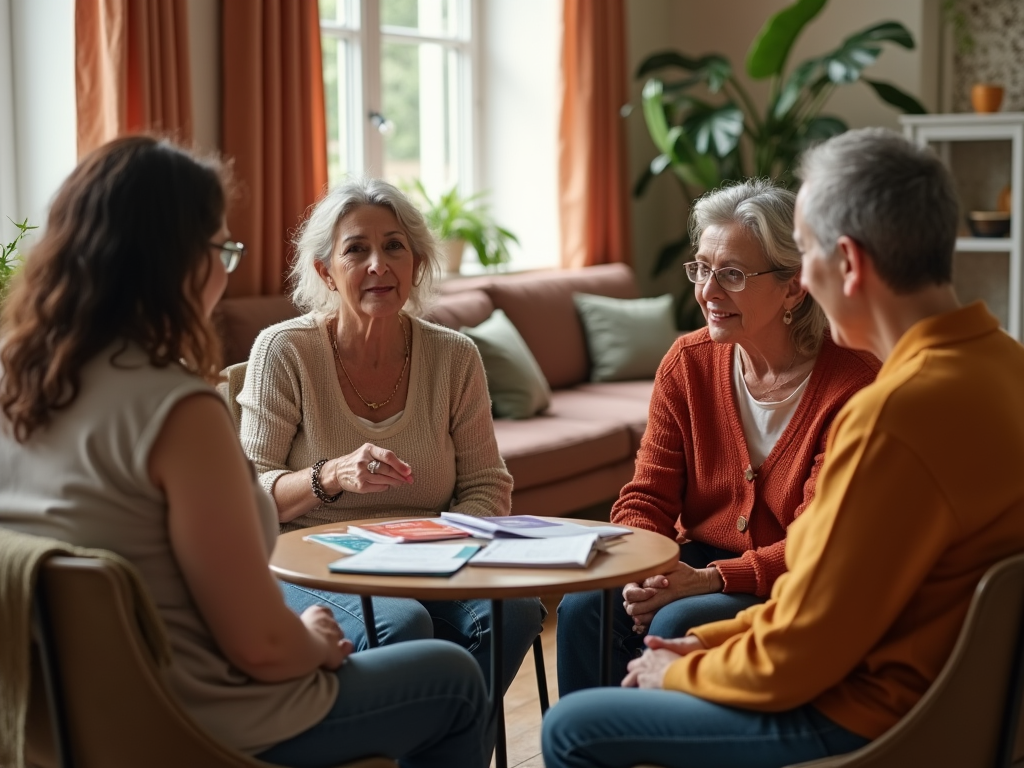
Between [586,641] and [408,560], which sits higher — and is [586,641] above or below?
below

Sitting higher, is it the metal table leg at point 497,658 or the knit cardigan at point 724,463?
the knit cardigan at point 724,463

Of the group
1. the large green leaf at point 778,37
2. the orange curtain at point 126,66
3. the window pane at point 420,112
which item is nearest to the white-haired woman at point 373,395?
the orange curtain at point 126,66

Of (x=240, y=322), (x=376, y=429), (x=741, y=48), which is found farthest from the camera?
(x=741, y=48)

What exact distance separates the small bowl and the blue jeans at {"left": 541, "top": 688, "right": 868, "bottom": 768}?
4.49m

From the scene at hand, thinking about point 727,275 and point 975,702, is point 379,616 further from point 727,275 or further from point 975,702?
point 975,702

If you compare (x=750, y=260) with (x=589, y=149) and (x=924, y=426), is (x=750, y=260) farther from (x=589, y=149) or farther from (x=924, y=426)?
(x=589, y=149)

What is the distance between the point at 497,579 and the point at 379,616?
514mm

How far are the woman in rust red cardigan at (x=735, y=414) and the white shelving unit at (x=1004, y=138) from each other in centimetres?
343

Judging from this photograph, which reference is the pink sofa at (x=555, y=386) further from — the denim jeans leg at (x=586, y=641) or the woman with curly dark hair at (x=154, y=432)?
the woman with curly dark hair at (x=154, y=432)

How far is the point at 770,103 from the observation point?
223 inches

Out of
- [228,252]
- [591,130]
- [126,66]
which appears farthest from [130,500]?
[591,130]

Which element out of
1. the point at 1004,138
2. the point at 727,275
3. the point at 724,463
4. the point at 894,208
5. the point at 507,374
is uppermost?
the point at 1004,138

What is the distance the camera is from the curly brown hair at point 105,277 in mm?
→ 1468

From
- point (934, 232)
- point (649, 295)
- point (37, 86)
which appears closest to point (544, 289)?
point (649, 295)
